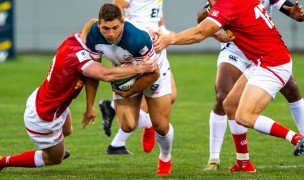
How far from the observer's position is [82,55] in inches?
345

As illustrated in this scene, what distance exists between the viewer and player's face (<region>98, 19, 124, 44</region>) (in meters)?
8.42

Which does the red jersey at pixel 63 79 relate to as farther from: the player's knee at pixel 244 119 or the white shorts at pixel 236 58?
the white shorts at pixel 236 58

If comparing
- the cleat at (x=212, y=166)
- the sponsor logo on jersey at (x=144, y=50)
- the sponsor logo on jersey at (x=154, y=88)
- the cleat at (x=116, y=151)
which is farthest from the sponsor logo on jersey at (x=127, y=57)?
the cleat at (x=116, y=151)

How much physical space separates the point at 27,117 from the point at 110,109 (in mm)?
2691

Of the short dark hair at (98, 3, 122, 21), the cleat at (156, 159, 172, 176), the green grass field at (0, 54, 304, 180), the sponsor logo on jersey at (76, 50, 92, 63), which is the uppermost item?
the short dark hair at (98, 3, 122, 21)

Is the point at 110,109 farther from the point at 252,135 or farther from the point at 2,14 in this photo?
the point at 2,14

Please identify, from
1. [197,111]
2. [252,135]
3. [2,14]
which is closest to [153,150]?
[252,135]

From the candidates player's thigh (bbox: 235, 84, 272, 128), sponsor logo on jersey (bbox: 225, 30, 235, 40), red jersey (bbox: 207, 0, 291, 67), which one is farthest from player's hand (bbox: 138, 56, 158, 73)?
player's thigh (bbox: 235, 84, 272, 128)

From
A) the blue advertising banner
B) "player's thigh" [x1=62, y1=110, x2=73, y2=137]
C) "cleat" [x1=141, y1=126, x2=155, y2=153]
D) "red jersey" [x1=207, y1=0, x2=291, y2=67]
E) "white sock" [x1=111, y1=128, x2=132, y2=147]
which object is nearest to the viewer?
"red jersey" [x1=207, y1=0, x2=291, y2=67]

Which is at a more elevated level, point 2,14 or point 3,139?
point 3,139

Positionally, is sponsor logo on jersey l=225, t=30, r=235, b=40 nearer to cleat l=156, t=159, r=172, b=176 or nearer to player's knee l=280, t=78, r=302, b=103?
player's knee l=280, t=78, r=302, b=103

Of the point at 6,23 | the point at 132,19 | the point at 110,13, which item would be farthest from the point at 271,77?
the point at 6,23

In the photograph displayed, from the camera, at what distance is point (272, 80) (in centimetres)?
871

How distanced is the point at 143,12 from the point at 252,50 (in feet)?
9.96
